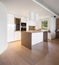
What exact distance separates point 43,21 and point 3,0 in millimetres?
6723

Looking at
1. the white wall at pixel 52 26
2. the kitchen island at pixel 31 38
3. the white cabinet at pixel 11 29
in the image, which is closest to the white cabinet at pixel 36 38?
the kitchen island at pixel 31 38

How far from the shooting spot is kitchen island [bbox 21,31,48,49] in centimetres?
548

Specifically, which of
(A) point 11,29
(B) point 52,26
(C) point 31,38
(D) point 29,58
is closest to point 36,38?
(C) point 31,38

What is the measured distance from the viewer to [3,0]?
13.1 feet

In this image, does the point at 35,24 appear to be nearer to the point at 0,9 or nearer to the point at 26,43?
the point at 26,43

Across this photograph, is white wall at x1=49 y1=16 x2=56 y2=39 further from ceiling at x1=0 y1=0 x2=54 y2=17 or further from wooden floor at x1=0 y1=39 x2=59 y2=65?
wooden floor at x1=0 y1=39 x2=59 y2=65

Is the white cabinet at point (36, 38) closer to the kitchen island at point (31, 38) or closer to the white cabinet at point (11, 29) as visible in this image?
the kitchen island at point (31, 38)

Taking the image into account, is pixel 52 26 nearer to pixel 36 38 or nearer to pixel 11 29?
pixel 36 38

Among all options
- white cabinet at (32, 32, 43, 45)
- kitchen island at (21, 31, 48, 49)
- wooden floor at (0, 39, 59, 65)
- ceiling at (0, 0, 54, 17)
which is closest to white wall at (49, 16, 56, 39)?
kitchen island at (21, 31, 48, 49)

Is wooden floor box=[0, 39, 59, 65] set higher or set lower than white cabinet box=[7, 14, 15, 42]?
lower

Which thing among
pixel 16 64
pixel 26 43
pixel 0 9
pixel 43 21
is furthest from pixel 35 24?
pixel 16 64

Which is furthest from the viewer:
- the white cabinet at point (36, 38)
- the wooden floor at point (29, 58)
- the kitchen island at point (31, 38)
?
the white cabinet at point (36, 38)

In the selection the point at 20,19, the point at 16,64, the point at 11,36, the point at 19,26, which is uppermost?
the point at 20,19

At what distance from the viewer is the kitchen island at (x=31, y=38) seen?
18.0 ft
